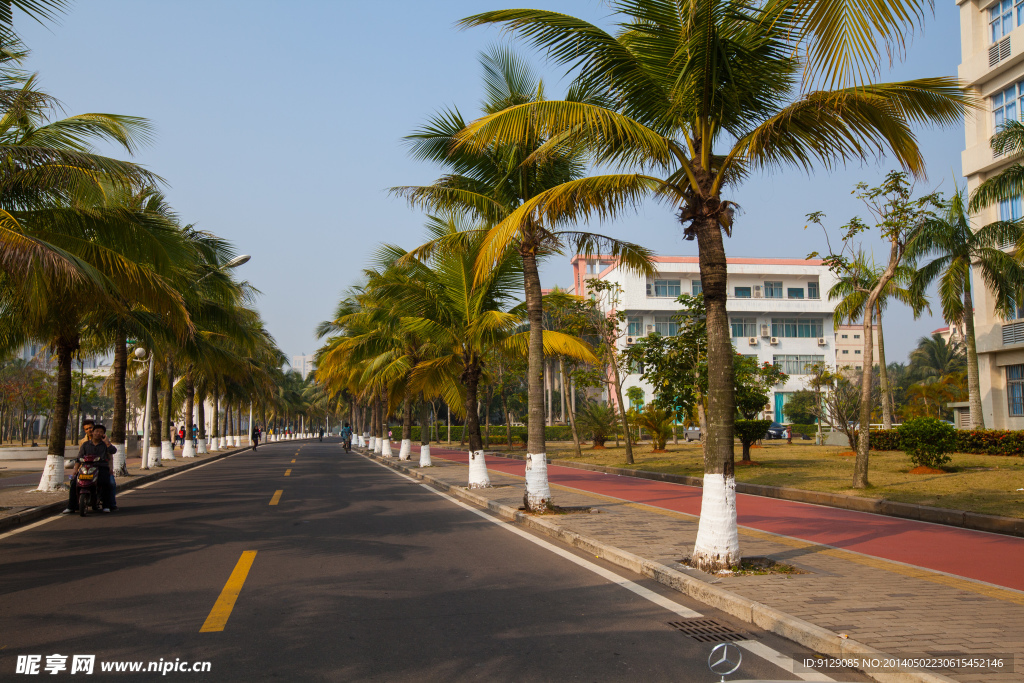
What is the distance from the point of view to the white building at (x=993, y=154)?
1188 inches

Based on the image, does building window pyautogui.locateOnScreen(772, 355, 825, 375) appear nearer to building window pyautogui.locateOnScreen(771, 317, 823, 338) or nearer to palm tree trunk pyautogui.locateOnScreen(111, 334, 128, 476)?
building window pyautogui.locateOnScreen(771, 317, 823, 338)

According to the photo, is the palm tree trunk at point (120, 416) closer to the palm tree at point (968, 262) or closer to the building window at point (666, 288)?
the palm tree at point (968, 262)

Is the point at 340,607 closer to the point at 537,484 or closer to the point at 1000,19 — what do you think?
the point at 537,484

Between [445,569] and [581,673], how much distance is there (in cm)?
341

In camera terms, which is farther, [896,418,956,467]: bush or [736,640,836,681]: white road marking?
[896,418,956,467]: bush

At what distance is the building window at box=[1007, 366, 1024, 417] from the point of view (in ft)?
103

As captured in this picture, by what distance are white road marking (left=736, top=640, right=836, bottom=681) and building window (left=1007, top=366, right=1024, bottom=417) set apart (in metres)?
33.2

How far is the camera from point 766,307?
69.2 metres

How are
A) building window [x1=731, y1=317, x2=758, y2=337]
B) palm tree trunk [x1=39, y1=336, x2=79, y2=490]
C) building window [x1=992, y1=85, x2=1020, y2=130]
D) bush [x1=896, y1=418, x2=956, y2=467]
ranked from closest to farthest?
palm tree trunk [x1=39, y1=336, x2=79, y2=490], bush [x1=896, y1=418, x2=956, y2=467], building window [x1=992, y1=85, x2=1020, y2=130], building window [x1=731, y1=317, x2=758, y2=337]

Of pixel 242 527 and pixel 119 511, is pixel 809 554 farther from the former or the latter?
pixel 119 511

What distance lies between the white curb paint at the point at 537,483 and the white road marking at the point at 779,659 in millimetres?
6752

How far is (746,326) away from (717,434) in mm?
66020

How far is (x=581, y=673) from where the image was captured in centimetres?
442

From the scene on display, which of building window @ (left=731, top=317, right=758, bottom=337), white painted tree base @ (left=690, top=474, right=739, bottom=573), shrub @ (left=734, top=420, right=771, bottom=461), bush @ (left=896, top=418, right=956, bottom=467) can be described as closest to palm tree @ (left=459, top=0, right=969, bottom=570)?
white painted tree base @ (left=690, top=474, right=739, bottom=573)
